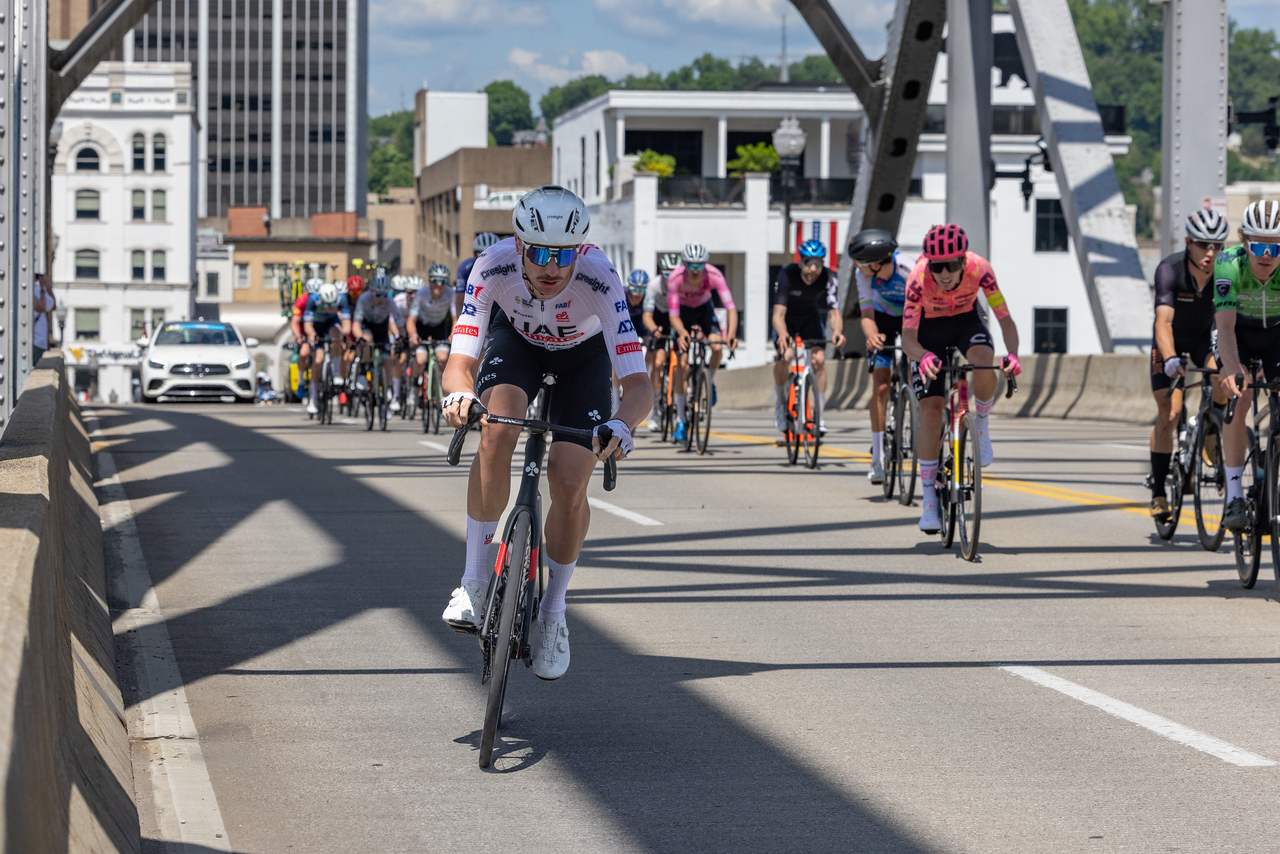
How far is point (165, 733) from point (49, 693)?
2.04 metres

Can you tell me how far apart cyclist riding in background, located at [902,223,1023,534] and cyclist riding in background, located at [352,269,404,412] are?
41.5 feet

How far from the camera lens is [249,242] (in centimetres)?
12675

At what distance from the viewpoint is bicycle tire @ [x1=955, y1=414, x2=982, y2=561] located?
9.98m

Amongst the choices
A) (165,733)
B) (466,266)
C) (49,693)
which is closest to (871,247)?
(466,266)

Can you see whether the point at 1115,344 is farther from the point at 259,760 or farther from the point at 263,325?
the point at 263,325

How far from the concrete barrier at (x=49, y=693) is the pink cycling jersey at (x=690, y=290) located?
Result: 1060cm

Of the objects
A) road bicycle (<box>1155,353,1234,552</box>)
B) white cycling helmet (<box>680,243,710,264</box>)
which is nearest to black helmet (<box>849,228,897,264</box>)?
road bicycle (<box>1155,353,1234,552</box>)

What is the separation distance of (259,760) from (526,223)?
191 centimetres

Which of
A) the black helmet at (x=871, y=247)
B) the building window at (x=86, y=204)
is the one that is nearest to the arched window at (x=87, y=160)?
the building window at (x=86, y=204)

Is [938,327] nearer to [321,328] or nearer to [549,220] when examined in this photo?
[549,220]

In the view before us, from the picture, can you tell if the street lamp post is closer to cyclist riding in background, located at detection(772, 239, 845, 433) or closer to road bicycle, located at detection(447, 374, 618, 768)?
cyclist riding in background, located at detection(772, 239, 845, 433)

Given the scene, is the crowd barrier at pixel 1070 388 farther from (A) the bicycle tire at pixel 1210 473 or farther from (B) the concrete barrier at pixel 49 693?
(B) the concrete barrier at pixel 49 693

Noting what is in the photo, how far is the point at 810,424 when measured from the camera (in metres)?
15.9

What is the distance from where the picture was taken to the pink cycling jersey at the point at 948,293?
1067 cm
